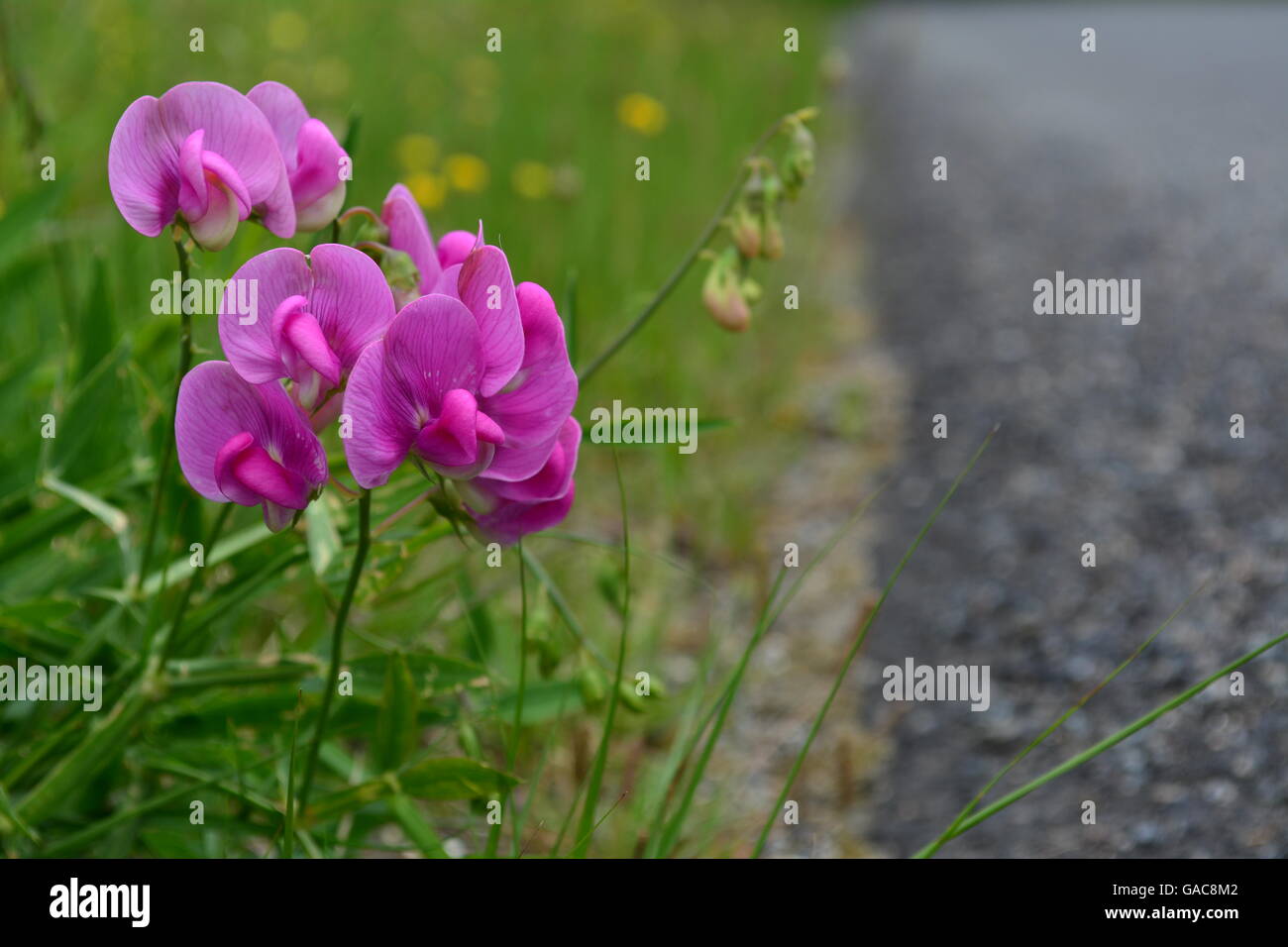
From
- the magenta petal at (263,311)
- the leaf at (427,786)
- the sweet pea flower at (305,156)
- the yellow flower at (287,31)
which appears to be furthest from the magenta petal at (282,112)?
the yellow flower at (287,31)

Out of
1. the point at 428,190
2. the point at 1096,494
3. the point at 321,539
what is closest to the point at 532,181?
the point at 428,190

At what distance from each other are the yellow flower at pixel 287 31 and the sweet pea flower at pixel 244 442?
377 cm

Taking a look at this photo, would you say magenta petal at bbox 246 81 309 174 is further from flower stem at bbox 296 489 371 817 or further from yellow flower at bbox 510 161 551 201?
yellow flower at bbox 510 161 551 201

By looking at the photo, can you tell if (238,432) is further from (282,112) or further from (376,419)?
(282,112)

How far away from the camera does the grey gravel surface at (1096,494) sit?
1524 mm

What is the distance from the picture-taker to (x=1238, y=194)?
3668 millimetres

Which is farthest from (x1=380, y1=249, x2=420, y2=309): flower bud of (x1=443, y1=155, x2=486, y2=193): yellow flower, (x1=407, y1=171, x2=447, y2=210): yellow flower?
(x1=443, y1=155, x2=486, y2=193): yellow flower

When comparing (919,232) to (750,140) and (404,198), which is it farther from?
(404,198)

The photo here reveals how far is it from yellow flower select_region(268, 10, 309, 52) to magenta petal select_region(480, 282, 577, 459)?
3.82 meters

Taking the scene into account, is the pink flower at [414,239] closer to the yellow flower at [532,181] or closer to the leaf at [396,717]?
the leaf at [396,717]

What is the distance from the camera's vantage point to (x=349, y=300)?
0.86 m

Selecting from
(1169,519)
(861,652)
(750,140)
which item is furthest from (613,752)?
(750,140)

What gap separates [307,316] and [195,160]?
6.8 inches

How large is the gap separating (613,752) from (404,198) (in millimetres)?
1092
